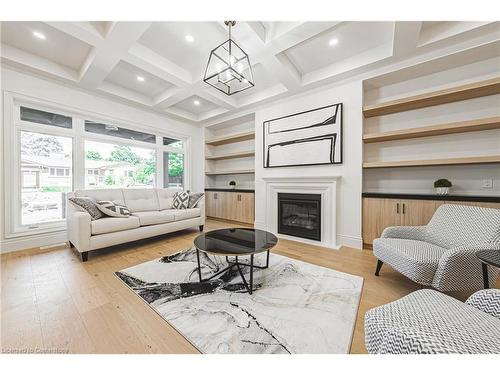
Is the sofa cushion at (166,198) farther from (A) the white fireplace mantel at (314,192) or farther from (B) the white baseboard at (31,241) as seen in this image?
(A) the white fireplace mantel at (314,192)

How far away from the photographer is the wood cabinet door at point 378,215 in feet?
8.57

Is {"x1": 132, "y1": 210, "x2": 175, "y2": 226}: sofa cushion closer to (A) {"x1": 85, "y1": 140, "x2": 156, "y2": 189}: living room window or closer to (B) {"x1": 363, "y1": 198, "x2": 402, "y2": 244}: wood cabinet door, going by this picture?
(A) {"x1": 85, "y1": 140, "x2": 156, "y2": 189}: living room window

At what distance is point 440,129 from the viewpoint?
2400 mm

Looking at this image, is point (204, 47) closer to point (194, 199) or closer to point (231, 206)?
point (194, 199)

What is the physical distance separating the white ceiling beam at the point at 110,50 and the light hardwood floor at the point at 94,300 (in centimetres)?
261

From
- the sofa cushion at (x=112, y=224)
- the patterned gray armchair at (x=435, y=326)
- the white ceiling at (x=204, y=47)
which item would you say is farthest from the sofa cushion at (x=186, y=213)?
the patterned gray armchair at (x=435, y=326)

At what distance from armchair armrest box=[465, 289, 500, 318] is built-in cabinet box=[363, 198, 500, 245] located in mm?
1772

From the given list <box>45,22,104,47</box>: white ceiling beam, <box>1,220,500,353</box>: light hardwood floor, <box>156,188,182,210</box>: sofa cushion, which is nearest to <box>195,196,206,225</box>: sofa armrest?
<box>156,188,182,210</box>: sofa cushion

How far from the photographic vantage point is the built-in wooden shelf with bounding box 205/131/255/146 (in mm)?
4468

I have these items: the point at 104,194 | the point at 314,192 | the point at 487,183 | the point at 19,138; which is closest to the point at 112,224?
the point at 104,194

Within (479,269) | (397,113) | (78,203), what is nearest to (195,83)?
(78,203)

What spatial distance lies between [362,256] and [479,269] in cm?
118

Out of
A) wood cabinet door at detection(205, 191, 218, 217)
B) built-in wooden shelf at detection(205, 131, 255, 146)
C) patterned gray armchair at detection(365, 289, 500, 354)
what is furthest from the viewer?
wood cabinet door at detection(205, 191, 218, 217)

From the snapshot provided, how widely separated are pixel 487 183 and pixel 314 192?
2.07m
